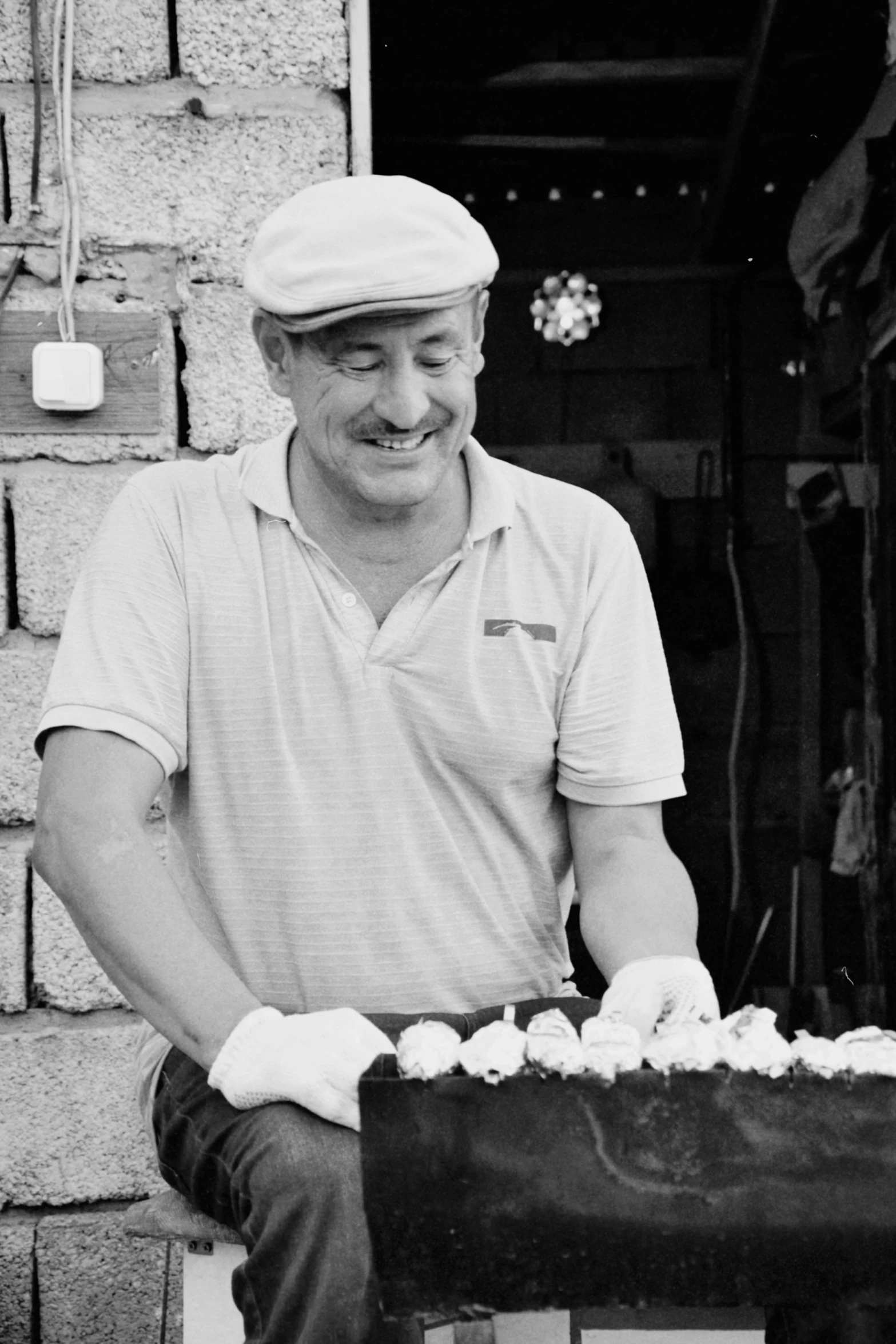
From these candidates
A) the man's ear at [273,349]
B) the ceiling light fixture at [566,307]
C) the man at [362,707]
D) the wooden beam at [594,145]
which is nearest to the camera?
the man at [362,707]

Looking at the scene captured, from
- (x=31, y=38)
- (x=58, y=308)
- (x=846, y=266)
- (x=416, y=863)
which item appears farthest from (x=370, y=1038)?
(x=846, y=266)

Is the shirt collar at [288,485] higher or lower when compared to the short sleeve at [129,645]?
higher

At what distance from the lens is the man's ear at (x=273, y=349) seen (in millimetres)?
1965

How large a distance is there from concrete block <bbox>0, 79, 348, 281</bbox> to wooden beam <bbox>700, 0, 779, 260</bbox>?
1.31 metres

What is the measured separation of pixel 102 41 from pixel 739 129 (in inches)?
78.7

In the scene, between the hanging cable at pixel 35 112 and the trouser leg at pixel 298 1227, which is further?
the hanging cable at pixel 35 112

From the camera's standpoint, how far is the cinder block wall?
2498mm

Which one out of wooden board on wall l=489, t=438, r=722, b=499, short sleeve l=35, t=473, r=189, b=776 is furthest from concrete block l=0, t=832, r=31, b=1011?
wooden board on wall l=489, t=438, r=722, b=499

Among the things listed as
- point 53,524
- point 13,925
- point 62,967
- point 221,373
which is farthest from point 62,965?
point 221,373

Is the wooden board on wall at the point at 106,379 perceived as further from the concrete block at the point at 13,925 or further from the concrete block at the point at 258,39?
the concrete block at the point at 13,925

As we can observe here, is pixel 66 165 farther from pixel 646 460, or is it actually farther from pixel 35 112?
pixel 646 460

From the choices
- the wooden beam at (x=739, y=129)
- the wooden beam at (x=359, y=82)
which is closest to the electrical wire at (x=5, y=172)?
the wooden beam at (x=359, y=82)

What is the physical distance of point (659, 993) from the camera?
1683mm

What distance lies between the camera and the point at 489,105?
4.15m
